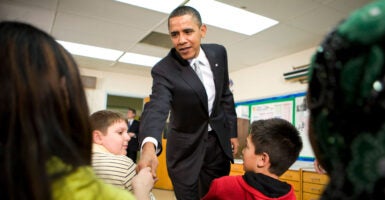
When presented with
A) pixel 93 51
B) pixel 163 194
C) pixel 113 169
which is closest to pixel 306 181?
pixel 163 194

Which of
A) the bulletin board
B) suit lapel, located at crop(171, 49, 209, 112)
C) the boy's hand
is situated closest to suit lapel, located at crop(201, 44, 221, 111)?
suit lapel, located at crop(171, 49, 209, 112)

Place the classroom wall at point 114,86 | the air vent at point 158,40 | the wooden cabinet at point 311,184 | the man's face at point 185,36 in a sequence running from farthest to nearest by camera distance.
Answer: the classroom wall at point 114,86 < the air vent at point 158,40 < the wooden cabinet at point 311,184 < the man's face at point 185,36

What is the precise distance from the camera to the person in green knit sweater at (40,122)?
17.5 inches

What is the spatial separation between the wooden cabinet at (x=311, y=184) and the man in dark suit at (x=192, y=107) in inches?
81.9

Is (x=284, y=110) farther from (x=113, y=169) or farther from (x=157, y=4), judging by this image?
(x=113, y=169)

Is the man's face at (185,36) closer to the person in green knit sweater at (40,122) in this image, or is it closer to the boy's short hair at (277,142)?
the boy's short hair at (277,142)

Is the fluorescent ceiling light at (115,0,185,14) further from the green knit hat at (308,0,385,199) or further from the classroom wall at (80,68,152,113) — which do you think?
the classroom wall at (80,68,152,113)

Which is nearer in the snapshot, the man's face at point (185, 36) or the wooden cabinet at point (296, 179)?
the man's face at point (185, 36)

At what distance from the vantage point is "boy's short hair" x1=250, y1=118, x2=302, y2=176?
4.51 ft

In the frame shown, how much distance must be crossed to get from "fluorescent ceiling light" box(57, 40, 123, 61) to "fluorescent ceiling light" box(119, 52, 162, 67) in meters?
0.13

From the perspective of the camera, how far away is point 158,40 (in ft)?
13.8

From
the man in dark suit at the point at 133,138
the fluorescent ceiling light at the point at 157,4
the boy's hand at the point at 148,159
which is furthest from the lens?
the man in dark suit at the point at 133,138

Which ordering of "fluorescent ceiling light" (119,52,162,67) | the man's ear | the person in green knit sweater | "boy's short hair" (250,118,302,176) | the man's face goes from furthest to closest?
1. "fluorescent ceiling light" (119,52,162,67)
2. the man's ear
3. the man's face
4. "boy's short hair" (250,118,302,176)
5. the person in green knit sweater

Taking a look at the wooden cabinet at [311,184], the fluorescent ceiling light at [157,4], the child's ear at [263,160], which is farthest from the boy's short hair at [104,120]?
the wooden cabinet at [311,184]
